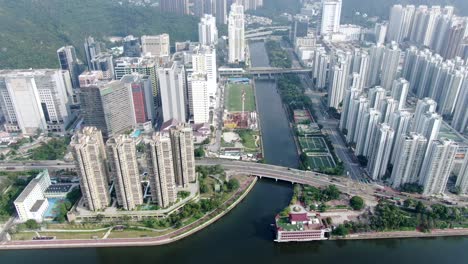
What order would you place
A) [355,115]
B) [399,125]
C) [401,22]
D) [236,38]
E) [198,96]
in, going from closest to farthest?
[399,125]
[355,115]
[198,96]
[236,38]
[401,22]

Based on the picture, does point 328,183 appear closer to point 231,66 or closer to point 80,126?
point 80,126

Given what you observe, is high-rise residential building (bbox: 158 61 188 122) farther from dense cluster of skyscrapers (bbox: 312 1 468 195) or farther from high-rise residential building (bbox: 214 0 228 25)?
high-rise residential building (bbox: 214 0 228 25)

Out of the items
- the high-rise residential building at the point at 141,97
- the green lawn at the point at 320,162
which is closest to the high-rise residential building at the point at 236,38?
the high-rise residential building at the point at 141,97

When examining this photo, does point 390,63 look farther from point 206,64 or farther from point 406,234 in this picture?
point 406,234

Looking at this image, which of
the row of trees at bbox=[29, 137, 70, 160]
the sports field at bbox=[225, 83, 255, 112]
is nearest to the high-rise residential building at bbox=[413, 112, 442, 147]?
the sports field at bbox=[225, 83, 255, 112]

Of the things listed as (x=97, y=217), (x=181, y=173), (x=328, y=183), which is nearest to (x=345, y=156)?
(x=328, y=183)

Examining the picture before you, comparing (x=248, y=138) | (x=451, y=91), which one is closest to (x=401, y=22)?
(x=451, y=91)
